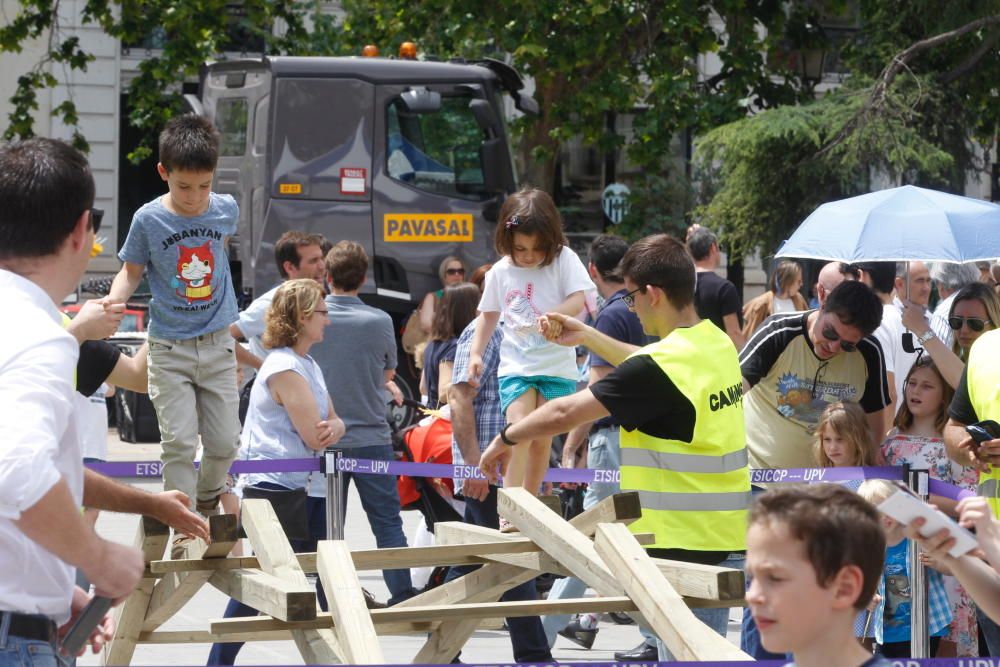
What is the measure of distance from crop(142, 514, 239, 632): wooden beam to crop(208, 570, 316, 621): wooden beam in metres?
0.07

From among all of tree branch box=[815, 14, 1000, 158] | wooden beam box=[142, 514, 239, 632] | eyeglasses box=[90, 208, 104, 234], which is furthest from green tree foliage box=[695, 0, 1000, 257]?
eyeglasses box=[90, 208, 104, 234]

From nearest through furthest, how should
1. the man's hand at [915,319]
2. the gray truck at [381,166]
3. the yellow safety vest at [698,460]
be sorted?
the yellow safety vest at [698,460] → the man's hand at [915,319] → the gray truck at [381,166]

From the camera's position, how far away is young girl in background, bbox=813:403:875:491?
21.9 feet

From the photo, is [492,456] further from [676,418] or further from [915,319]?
[915,319]

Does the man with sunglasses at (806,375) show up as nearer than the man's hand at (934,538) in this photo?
No

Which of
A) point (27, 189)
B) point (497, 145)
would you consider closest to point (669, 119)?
point (497, 145)

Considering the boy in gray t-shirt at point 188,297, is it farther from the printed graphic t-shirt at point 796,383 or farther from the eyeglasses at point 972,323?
the eyeglasses at point 972,323

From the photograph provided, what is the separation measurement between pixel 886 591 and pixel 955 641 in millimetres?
382

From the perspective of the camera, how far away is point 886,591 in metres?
6.65

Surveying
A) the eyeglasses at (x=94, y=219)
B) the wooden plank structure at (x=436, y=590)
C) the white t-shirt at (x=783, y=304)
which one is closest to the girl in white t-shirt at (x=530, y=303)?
the wooden plank structure at (x=436, y=590)

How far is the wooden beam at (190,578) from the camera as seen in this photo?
15.8ft

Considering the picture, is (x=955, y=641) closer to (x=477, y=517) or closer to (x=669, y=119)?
(x=477, y=517)

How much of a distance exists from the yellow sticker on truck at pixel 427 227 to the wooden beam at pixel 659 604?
9965 mm

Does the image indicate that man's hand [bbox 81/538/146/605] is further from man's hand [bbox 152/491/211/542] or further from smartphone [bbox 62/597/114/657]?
man's hand [bbox 152/491/211/542]
